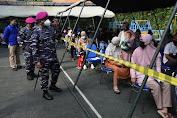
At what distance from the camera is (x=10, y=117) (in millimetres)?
3691

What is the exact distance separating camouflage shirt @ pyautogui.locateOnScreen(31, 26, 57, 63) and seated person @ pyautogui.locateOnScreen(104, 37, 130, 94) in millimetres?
1778

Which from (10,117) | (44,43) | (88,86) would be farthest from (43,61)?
(88,86)

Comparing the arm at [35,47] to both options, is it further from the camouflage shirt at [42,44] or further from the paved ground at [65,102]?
the paved ground at [65,102]

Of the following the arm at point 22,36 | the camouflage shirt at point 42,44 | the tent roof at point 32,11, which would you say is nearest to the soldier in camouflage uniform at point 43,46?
the camouflage shirt at point 42,44

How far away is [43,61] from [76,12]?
1503cm

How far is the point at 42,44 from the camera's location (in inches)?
171

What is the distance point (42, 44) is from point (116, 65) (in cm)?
222

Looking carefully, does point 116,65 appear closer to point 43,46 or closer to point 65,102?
point 65,102

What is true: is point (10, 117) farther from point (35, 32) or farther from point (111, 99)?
point (111, 99)

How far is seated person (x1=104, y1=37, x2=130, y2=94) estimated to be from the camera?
4.95 m

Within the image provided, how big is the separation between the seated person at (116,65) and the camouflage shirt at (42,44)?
5.83ft

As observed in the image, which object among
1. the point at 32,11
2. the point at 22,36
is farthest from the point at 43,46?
the point at 32,11

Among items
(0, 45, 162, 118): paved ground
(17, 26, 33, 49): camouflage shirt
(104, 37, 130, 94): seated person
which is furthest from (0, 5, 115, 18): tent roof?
(0, 45, 162, 118): paved ground

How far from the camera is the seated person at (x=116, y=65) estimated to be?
4953mm
